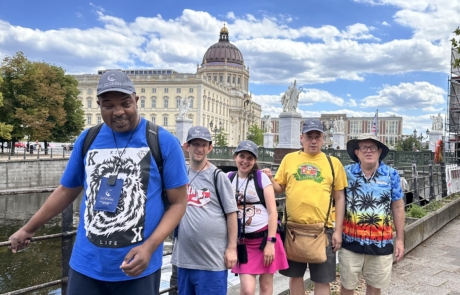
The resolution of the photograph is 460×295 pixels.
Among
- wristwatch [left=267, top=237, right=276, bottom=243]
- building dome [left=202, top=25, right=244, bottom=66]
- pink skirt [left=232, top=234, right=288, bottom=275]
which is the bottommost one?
pink skirt [left=232, top=234, right=288, bottom=275]

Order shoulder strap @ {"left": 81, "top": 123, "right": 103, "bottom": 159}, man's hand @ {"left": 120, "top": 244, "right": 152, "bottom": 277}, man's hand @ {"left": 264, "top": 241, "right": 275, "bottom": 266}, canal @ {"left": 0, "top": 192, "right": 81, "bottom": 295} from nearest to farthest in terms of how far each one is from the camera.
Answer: man's hand @ {"left": 120, "top": 244, "right": 152, "bottom": 277} → shoulder strap @ {"left": 81, "top": 123, "right": 103, "bottom": 159} → man's hand @ {"left": 264, "top": 241, "right": 275, "bottom": 266} → canal @ {"left": 0, "top": 192, "right": 81, "bottom": 295}

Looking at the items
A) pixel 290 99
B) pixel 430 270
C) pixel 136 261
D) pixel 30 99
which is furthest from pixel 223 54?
pixel 136 261

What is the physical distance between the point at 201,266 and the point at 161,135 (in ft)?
3.82

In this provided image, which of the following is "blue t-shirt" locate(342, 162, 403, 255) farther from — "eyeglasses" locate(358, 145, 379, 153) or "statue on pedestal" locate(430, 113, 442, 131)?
"statue on pedestal" locate(430, 113, 442, 131)

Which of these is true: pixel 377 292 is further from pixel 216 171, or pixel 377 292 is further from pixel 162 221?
pixel 162 221

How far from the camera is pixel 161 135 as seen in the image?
6.91 feet

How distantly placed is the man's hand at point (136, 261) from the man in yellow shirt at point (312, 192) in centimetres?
163

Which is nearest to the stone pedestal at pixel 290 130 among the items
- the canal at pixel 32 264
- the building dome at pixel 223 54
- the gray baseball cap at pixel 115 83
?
the canal at pixel 32 264

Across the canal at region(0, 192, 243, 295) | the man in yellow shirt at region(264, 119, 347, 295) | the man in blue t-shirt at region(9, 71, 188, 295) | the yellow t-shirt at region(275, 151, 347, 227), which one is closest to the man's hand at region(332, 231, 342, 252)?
the man in yellow shirt at region(264, 119, 347, 295)

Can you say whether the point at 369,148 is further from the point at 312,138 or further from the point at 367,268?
the point at 367,268

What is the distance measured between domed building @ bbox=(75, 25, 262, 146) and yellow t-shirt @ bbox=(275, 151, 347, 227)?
6564cm

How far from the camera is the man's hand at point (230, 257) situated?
9.19ft

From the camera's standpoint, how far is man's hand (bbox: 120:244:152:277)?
1.92 m

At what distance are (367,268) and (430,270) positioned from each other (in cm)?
257
